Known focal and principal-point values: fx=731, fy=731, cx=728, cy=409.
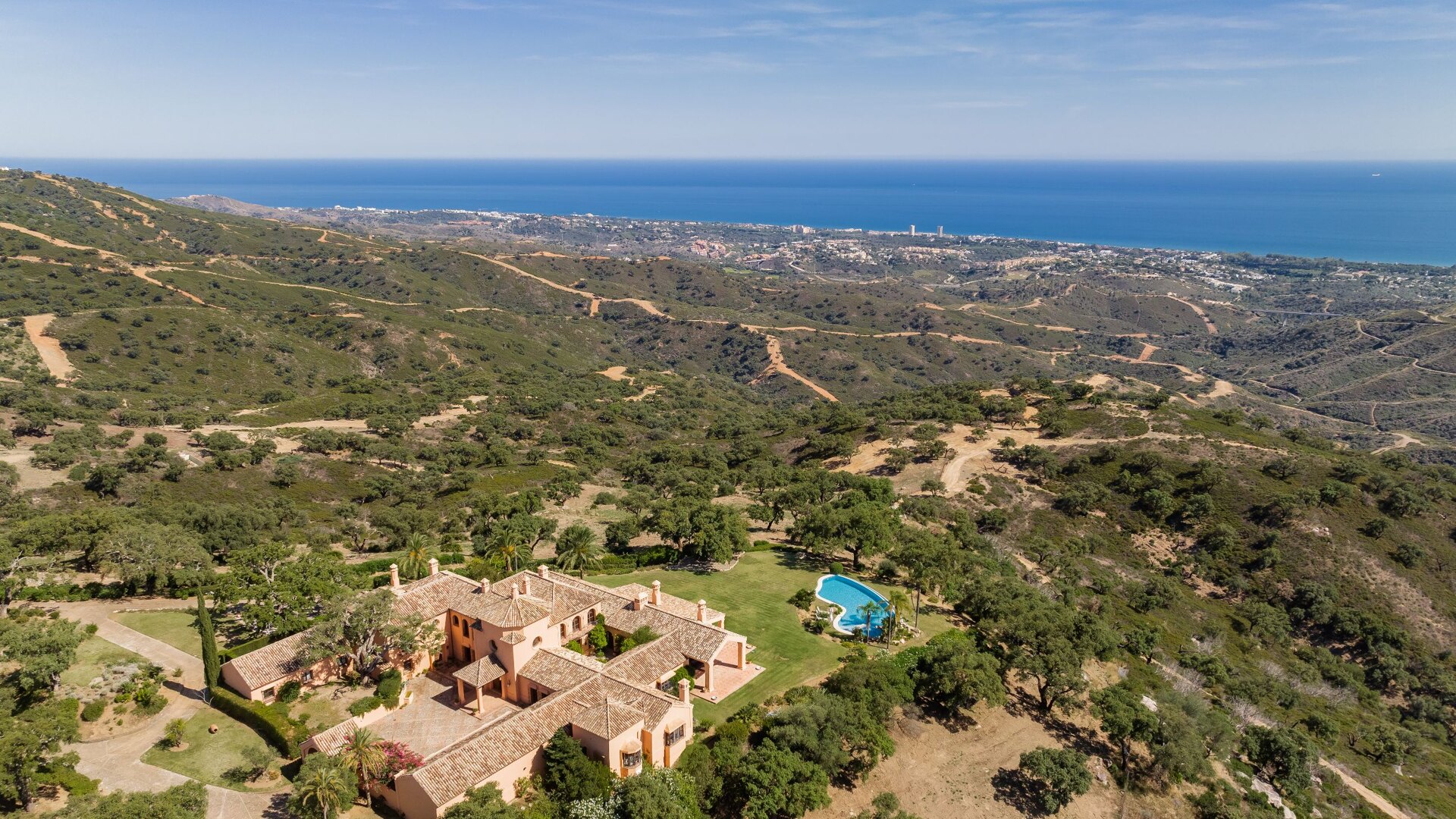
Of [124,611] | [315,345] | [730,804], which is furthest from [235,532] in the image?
[315,345]

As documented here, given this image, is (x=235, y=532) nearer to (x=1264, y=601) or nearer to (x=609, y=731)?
(x=609, y=731)

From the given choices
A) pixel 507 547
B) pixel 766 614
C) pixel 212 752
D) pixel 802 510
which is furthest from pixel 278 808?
pixel 802 510

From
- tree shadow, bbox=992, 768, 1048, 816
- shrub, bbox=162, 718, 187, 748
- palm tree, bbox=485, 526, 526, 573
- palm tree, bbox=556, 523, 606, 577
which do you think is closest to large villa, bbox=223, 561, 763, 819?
shrub, bbox=162, 718, 187, 748

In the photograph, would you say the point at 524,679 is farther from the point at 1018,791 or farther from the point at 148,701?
Answer: the point at 1018,791

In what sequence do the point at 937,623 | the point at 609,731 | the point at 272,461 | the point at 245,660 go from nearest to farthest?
1. the point at 609,731
2. the point at 245,660
3. the point at 937,623
4. the point at 272,461

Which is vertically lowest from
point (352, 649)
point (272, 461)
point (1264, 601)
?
point (1264, 601)

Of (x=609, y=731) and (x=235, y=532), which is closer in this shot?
(x=609, y=731)

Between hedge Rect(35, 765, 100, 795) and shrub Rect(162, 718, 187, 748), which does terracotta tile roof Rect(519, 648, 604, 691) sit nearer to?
shrub Rect(162, 718, 187, 748)
